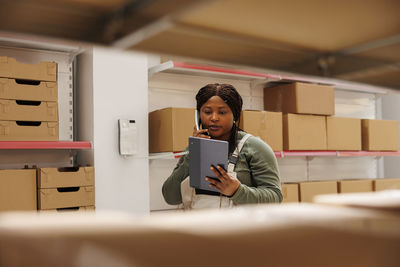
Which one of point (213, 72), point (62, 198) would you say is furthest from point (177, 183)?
point (213, 72)

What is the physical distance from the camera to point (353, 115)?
15.5 feet

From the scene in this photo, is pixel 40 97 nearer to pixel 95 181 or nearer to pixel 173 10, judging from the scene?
pixel 95 181

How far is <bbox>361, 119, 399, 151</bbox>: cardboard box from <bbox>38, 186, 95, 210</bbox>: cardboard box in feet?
9.29

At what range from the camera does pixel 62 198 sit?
240 centimetres

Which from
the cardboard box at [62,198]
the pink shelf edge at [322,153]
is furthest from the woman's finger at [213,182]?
the pink shelf edge at [322,153]

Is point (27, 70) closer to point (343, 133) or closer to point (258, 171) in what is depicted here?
point (258, 171)

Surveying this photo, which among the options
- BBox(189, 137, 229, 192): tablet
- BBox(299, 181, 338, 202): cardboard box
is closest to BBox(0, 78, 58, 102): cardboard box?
BBox(189, 137, 229, 192): tablet

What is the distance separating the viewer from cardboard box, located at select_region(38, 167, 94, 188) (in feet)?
7.82

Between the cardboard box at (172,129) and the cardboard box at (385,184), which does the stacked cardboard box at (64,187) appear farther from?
the cardboard box at (385,184)

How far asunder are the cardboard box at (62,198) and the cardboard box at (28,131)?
1.00ft

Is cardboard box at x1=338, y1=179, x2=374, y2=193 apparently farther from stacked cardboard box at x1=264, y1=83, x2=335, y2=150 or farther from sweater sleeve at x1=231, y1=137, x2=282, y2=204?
sweater sleeve at x1=231, y1=137, x2=282, y2=204

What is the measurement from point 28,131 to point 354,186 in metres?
2.90

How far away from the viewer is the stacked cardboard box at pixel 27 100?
2.36 meters

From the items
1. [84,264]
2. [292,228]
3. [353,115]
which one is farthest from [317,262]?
[353,115]
